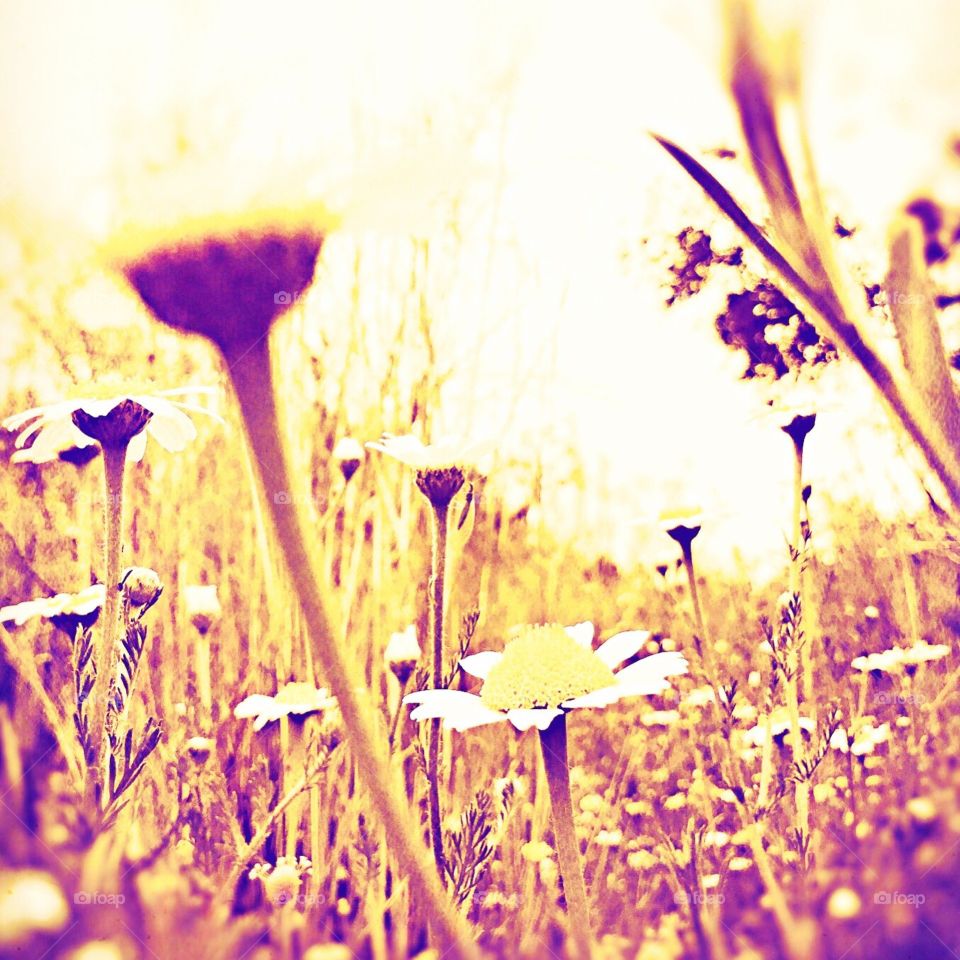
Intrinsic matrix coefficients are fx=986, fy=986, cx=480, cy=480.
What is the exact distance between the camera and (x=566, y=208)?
44.4 inches

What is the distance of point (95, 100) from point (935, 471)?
1.06m

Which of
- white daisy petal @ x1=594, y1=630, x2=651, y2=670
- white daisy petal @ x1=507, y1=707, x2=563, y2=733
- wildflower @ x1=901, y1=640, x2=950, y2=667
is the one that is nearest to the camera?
white daisy petal @ x1=507, y1=707, x2=563, y2=733

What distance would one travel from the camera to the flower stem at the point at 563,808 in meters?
0.92

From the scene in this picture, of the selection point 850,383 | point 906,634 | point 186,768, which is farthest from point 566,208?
point 186,768

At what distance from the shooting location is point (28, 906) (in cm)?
101

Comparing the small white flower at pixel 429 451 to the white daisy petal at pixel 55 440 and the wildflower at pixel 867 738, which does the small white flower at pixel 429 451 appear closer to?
the white daisy petal at pixel 55 440

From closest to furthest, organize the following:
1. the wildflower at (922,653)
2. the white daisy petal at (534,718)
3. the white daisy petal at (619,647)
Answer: the white daisy petal at (534,718) → the white daisy petal at (619,647) → the wildflower at (922,653)

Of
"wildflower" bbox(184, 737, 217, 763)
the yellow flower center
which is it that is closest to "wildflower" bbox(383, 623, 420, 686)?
the yellow flower center

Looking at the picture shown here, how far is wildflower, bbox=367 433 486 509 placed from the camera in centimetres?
107

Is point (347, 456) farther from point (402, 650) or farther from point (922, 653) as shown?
point (922, 653)

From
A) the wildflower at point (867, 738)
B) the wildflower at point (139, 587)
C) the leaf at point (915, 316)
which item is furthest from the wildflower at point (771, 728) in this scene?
the wildflower at point (139, 587)

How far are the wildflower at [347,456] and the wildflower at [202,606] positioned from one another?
0.20 m

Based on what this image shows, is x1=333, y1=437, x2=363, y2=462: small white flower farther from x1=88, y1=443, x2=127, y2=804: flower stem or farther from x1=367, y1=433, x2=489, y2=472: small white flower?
x1=88, y1=443, x2=127, y2=804: flower stem

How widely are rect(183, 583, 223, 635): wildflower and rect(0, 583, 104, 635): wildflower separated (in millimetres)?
97
